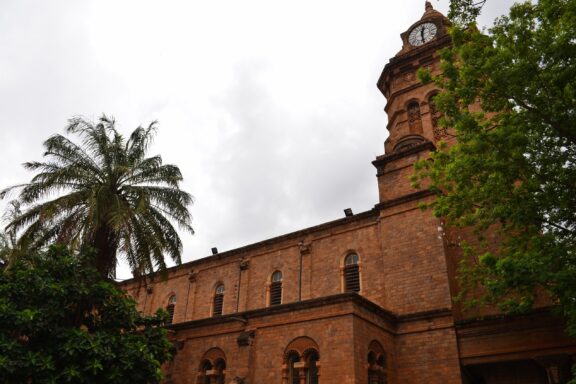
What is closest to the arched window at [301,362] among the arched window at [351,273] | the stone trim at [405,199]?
the arched window at [351,273]

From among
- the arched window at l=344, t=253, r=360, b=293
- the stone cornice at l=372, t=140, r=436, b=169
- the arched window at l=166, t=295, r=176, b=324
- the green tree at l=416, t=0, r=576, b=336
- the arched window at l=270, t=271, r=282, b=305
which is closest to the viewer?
the green tree at l=416, t=0, r=576, b=336

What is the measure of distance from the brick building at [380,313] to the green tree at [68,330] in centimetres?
441

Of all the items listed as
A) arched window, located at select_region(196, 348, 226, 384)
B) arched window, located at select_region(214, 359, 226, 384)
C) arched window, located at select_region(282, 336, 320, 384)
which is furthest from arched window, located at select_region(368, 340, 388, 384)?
arched window, located at select_region(214, 359, 226, 384)

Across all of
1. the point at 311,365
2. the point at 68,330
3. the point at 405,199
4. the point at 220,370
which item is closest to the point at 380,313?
the point at 311,365

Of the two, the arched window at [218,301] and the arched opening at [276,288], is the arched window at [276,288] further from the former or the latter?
the arched window at [218,301]

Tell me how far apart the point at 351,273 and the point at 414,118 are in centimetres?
901

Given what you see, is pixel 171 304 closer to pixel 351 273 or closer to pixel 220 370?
pixel 220 370

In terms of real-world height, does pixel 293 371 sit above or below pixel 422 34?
below

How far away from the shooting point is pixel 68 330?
43.2ft

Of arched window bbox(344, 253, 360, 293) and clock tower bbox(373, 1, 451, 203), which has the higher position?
clock tower bbox(373, 1, 451, 203)

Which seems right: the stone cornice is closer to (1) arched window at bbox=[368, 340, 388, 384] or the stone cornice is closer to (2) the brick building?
(2) the brick building

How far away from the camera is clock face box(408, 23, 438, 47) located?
Result: 26.9 metres

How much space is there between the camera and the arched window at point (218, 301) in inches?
1070

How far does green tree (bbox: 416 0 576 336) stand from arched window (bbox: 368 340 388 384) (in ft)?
15.7
